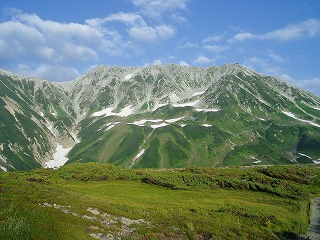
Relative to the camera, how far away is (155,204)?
144 feet

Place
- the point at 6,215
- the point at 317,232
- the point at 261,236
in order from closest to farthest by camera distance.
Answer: the point at 6,215
the point at 261,236
the point at 317,232

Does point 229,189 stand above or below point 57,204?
above

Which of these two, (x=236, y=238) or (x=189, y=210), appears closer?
(x=236, y=238)

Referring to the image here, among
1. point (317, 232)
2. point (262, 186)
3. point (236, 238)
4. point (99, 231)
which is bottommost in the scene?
point (99, 231)

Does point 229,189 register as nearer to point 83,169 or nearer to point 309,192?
point 309,192

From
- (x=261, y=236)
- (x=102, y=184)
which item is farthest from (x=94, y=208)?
(x=102, y=184)

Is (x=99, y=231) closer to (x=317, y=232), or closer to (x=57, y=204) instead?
(x=57, y=204)

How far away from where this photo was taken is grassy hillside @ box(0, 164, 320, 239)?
20938mm

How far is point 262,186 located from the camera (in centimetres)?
5656

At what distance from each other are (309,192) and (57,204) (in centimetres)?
4524

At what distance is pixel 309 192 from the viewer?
183ft

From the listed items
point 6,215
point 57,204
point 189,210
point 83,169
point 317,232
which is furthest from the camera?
point 83,169

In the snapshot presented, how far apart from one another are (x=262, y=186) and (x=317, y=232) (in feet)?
62.0

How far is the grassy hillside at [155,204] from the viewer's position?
20938 mm
